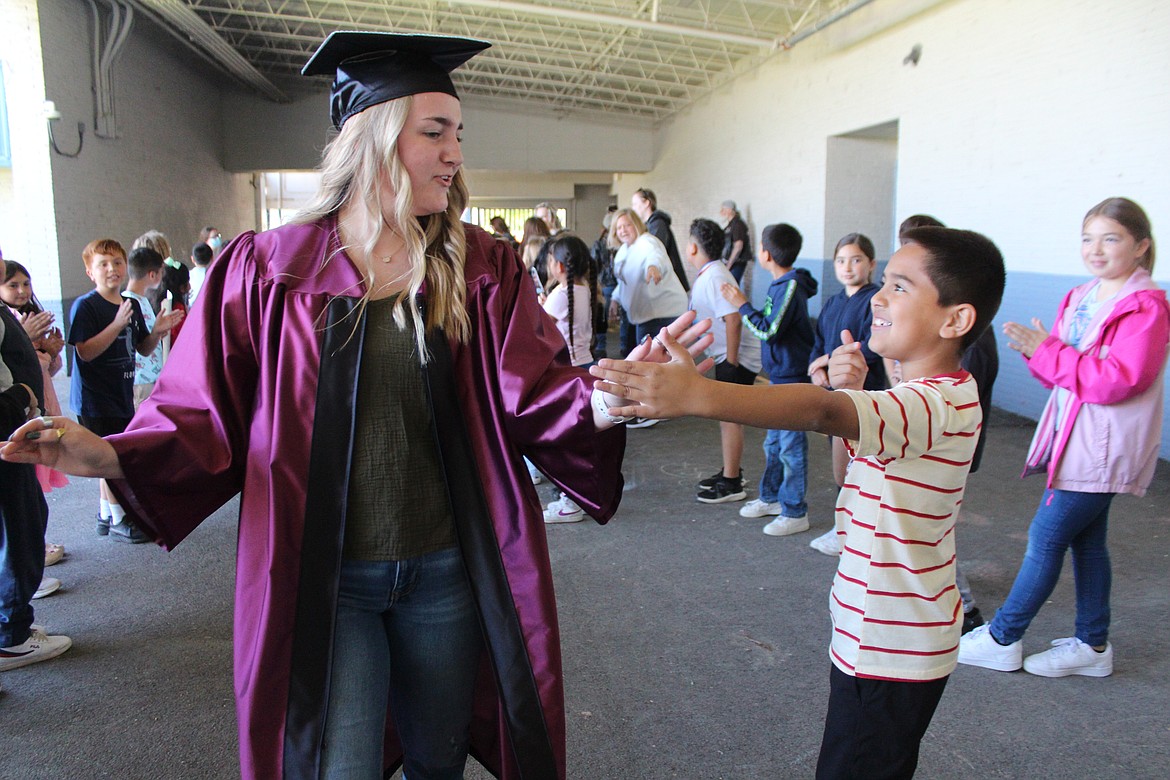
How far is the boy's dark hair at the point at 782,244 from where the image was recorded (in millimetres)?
4512

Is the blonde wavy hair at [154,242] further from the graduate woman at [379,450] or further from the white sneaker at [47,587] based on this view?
the graduate woman at [379,450]

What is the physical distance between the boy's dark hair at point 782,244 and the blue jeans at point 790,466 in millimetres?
962

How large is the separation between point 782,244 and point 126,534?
3896 millimetres

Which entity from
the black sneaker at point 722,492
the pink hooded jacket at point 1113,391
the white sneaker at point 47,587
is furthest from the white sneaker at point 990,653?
the white sneaker at point 47,587

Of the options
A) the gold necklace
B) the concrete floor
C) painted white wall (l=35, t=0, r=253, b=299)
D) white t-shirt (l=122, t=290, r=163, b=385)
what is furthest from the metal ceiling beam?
the gold necklace

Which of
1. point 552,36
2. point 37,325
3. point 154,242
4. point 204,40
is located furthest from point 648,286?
point 204,40

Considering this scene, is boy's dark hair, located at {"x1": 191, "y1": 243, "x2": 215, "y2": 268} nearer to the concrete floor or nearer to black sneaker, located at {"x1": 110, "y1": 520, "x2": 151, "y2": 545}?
the concrete floor

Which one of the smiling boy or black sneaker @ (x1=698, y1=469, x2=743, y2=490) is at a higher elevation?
the smiling boy

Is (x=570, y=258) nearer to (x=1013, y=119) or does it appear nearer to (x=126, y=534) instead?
(x=126, y=534)

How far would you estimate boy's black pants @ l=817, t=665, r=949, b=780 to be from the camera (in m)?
1.61

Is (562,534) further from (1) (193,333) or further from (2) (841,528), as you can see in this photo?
(1) (193,333)

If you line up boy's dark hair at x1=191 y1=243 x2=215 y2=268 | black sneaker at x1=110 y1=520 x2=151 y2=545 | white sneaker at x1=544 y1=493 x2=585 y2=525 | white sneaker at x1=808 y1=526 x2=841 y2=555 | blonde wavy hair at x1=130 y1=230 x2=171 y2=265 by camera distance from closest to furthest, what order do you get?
white sneaker at x1=808 y1=526 x2=841 y2=555
black sneaker at x1=110 y1=520 x2=151 y2=545
white sneaker at x1=544 y1=493 x2=585 y2=525
blonde wavy hair at x1=130 y1=230 x2=171 y2=265
boy's dark hair at x1=191 y1=243 x2=215 y2=268

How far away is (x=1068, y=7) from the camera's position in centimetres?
630

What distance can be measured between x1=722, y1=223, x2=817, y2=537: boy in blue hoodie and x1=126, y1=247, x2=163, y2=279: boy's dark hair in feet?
10.7
